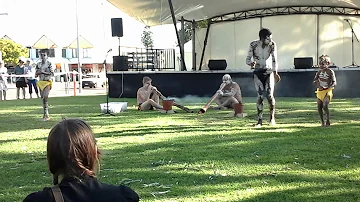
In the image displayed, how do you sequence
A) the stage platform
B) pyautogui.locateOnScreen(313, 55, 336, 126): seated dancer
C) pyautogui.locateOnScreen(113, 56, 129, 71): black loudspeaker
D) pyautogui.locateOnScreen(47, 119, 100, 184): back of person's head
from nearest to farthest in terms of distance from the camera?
1. pyautogui.locateOnScreen(47, 119, 100, 184): back of person's head
2. pyautogui.locateOnScreen(313, 55, 336, 126): seated dancer
3. the stage platform
4. pyautogui.locateOnScreen(113, 56, 129, 71): black loudspeaker

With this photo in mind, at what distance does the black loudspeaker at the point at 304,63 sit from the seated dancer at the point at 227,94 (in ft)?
22.1

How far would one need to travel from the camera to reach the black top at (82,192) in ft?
6.45

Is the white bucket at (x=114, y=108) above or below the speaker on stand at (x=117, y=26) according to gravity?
below

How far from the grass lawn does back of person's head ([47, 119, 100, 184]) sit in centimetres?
178

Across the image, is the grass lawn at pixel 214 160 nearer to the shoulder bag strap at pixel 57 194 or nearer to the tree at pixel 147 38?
the shoulder bag strap at pixel 57 194

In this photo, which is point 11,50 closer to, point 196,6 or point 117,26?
point 196,6

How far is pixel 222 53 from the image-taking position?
26672 mm

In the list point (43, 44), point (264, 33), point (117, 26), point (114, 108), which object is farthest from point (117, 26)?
point (43, 44)

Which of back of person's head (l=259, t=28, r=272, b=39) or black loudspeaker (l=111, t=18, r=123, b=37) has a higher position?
black loudspeaker (l=111, t=18, r=123, b=37)

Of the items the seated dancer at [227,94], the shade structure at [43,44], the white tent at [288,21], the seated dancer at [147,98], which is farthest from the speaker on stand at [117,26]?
the shade structure at [43,44]

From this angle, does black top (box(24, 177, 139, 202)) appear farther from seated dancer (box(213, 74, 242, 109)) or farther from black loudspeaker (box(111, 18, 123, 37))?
black loudspeaker (box(111, 18, 123, 37))

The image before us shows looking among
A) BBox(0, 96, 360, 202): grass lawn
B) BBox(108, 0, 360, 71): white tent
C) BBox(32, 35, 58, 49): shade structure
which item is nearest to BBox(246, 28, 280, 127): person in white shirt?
BBox(0, 96, 360, 202): grass lawn

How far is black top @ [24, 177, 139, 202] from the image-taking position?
6.45ft

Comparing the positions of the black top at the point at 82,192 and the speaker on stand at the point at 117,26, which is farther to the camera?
the speaker on stand at the point at 117,26
